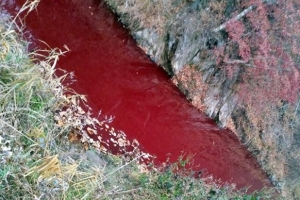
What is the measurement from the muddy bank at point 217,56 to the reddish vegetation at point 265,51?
0.09 feet

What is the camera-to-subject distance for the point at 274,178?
37.0 feet

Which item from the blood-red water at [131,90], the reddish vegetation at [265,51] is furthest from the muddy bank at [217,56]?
the blood-red water at [131,90]

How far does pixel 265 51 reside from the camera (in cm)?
941

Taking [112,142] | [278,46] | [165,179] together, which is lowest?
[112,142]

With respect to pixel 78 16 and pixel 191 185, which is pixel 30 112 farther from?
pixel 78 16

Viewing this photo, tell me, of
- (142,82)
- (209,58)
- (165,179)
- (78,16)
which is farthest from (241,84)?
(165,179)

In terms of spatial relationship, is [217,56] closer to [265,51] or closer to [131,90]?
[265,51]

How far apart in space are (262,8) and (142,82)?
3.42m

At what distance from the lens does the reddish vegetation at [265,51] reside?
30.1 ft

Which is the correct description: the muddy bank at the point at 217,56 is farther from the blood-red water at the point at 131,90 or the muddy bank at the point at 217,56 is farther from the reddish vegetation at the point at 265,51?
the blood-red water at the point at 131,90

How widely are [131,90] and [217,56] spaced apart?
2721mm

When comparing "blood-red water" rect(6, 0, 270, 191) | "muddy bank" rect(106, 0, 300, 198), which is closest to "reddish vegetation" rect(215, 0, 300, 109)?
"muddy bank" rect(106, 0, 300, 198)

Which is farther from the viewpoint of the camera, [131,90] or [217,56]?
[217,56]

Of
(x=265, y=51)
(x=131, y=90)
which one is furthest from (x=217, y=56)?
(x=131, y=90)
